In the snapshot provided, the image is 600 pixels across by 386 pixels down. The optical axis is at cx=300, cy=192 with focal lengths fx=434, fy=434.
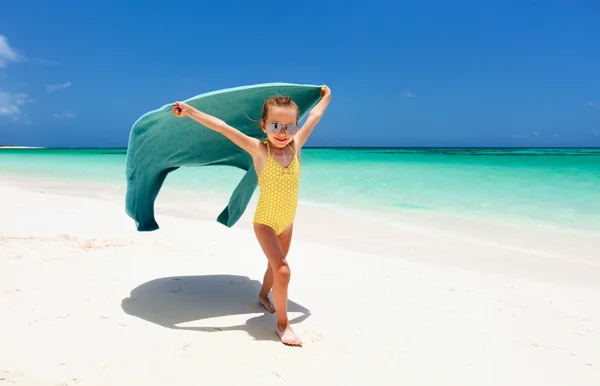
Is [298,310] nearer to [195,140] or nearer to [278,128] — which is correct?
[278,128]

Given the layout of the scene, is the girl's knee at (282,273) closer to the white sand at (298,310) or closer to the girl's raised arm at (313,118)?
the white sand at (298,310)

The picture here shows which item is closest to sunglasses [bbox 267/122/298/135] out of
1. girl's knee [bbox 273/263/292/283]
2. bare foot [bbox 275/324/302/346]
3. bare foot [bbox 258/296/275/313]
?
girl's knee [bbox 273/263/292/283]

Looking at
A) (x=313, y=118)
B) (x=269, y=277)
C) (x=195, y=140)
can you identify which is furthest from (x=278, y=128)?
(x=269, y=277)

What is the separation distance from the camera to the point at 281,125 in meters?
2.86

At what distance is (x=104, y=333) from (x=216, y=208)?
6.83m

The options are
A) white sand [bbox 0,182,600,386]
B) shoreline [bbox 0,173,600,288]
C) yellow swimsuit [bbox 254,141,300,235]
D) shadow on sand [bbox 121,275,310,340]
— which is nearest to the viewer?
white sand [bbox 0,182,600,386]

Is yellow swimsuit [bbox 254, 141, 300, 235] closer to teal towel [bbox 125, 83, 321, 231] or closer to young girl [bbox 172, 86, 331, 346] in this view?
young girl [bbox 172, 86, 331, 346]

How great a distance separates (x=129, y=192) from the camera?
3.75 meters

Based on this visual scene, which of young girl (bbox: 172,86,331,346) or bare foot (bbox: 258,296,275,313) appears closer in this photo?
young girl (bbox: 172,86,331,346)

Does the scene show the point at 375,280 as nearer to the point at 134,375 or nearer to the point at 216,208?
the point at 134,375

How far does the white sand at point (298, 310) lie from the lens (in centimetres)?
248

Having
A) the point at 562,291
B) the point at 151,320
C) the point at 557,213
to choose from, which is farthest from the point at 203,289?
the point at 557,213

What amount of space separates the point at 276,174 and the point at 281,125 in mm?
331

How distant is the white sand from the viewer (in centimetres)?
248
